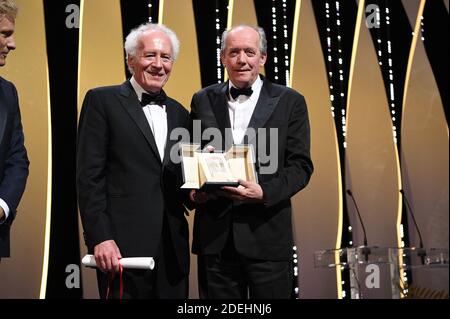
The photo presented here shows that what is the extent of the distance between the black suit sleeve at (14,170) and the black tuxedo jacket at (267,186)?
75cm

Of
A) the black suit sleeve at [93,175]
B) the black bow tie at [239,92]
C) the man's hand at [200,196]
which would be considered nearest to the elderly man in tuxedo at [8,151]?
the black suit sleeve at [93,175]

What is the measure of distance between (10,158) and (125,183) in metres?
0.48

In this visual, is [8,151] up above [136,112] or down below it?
below

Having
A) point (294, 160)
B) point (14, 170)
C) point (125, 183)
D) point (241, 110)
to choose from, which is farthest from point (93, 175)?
point (294, 160)

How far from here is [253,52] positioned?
117 inches

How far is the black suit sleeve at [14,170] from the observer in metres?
2.53

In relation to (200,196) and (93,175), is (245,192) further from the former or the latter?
(93,175)

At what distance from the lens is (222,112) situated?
2.92 meters

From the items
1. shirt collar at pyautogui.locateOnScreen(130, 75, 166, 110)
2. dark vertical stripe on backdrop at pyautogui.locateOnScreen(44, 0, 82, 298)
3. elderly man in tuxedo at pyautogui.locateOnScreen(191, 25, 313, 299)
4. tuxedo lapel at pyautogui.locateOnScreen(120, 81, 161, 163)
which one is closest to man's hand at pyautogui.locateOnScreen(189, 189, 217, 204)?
elderly man in tuxedo at pyautogui.locateOnScreen(191, 25, 313, 299)

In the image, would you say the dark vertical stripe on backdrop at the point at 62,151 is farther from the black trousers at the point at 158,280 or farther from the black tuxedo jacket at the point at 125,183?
the black trousers at the point at 158,280

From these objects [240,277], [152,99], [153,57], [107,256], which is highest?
[153,57]

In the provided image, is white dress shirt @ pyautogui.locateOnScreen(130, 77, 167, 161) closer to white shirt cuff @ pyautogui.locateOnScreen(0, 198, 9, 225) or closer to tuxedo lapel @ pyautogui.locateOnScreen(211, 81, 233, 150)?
tuxedo lapel @ pyautogui.locateOnScreen(211, 81, 233, 150)
